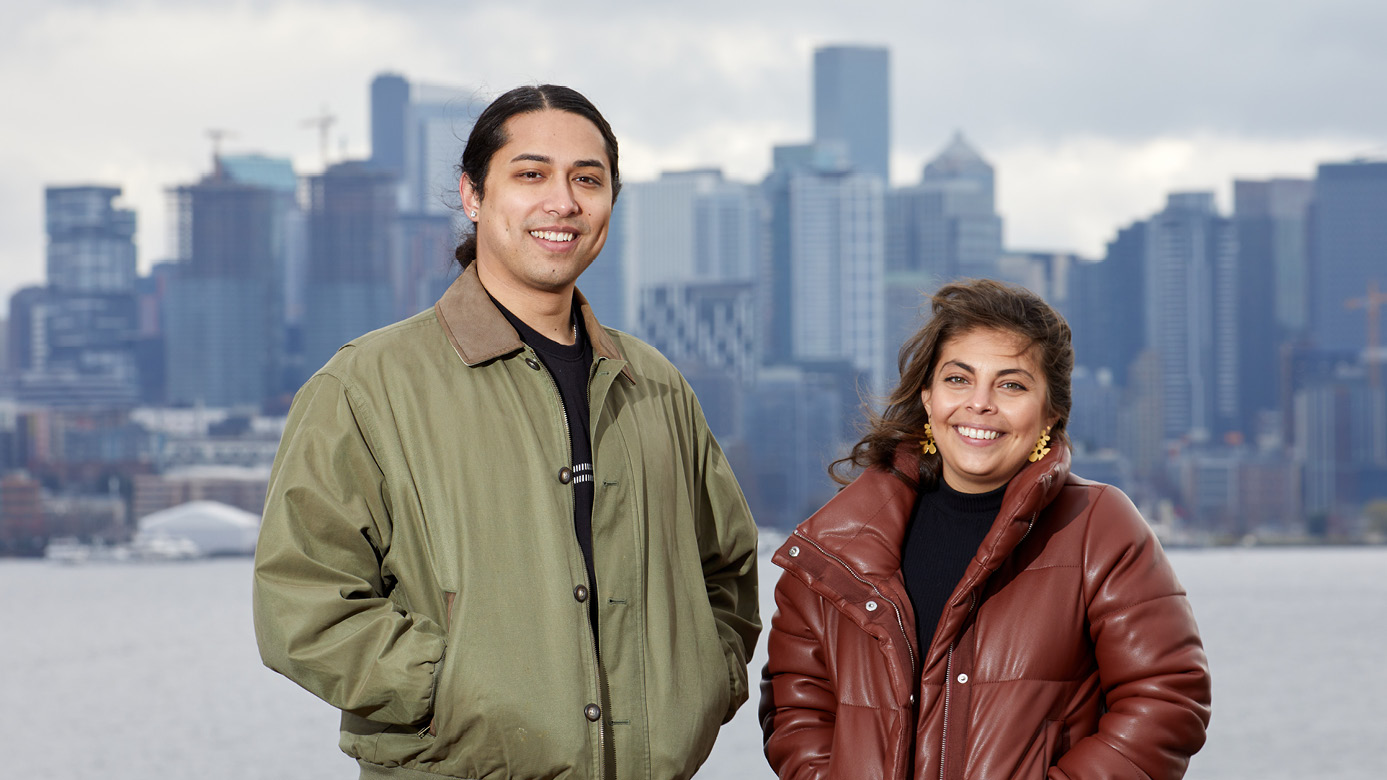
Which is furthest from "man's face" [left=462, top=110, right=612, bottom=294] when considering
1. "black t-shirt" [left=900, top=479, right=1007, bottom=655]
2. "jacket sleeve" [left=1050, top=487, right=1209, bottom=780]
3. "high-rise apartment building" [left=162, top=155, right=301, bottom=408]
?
"high-rise apartment building" [left=162, top=155, right=301, bottom=408]

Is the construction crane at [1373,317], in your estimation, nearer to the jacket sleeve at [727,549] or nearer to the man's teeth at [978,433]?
the jacket sleeve at [727,549]

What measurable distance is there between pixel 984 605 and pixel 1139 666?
25 centimetres

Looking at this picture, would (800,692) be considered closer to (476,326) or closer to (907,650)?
(907,650)

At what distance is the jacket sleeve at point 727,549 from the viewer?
8.93 feet

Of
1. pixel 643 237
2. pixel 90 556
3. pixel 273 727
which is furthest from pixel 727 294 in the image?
pixel 273 727

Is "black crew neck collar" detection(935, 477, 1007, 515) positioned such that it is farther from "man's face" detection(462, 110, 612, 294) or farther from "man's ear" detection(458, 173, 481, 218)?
"man's ear" detection(458, 173, 481, 218)

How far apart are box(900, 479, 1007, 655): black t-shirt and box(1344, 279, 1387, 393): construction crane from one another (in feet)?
383

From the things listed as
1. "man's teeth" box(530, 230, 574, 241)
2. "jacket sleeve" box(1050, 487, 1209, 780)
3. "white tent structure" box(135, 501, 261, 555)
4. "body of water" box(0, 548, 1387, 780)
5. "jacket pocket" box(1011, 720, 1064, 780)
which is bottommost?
"white tent structure" box(135, 501, 261, 555)

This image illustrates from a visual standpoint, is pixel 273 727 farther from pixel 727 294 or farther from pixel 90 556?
pixel 727 294

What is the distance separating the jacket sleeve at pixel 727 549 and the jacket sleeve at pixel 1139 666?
624 millimetres

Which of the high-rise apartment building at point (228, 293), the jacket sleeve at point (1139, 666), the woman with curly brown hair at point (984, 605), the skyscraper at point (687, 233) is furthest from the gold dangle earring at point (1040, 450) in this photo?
the skyscraper at point (687, 233)

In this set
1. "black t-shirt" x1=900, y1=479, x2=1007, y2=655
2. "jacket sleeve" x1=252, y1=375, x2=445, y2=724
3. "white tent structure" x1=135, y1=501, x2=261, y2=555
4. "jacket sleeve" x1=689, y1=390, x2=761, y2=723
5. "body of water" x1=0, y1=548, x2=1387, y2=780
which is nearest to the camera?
"jacket sleeve" x1=252, y1=375, x2=445, y2=724

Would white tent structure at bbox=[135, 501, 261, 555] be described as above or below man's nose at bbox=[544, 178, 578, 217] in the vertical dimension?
below

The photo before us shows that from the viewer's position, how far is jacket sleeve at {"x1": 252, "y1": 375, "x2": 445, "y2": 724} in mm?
2207
